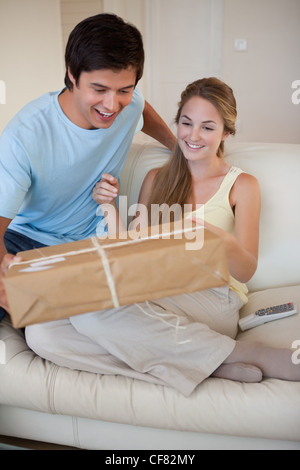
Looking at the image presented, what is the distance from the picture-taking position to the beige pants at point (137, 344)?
1.14 metres

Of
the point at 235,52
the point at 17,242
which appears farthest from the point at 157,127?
the point at 235,52

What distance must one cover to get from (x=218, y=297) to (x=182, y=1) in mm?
3566

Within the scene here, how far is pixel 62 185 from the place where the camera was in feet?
4.41

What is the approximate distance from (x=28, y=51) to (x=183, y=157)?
148 centimetres

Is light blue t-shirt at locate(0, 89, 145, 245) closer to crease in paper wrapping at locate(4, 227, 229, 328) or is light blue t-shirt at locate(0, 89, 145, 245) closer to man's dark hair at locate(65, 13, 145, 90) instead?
man's dark hair at locate(65, 13, 145, 90)

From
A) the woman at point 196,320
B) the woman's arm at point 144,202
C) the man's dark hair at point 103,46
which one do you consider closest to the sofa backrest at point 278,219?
the woman at point 196,320

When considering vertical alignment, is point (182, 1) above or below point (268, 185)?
above

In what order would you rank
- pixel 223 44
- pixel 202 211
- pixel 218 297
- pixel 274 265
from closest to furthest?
pixel 218 297
pixel 202 211
pixel 274 265
pixel 223 44

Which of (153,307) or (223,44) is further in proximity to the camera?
(223,44)

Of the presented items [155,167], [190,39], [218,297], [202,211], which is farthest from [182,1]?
[218,297]

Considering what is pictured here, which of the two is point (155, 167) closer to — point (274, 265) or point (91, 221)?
point (91, 221)

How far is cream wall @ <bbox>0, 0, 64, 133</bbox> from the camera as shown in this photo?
236cm

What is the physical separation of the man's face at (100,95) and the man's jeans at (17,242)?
15.2 inches

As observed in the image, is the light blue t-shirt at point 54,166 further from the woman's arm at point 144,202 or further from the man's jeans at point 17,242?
the woman's arm at point 144,202
